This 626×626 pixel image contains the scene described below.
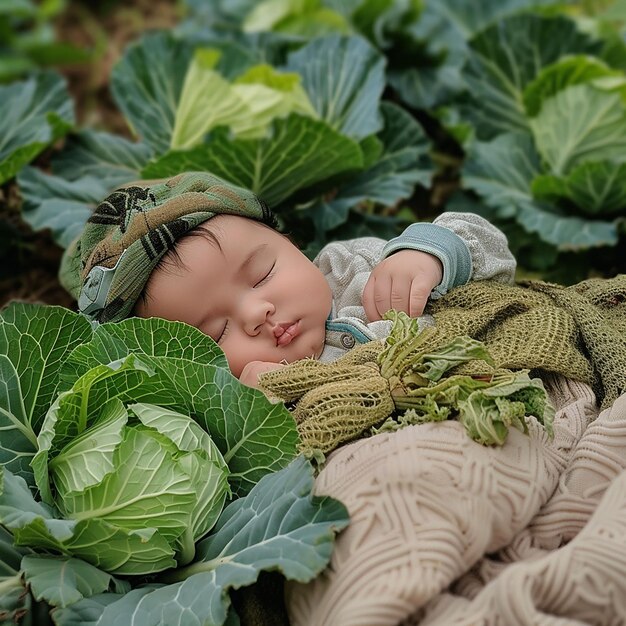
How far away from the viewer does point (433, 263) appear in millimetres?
1625

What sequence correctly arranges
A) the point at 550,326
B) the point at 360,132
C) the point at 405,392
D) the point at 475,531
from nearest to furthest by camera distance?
the point at 475,531, the point at 405,392, the point at 550,326, the point at 360,132

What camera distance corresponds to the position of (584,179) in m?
2.38

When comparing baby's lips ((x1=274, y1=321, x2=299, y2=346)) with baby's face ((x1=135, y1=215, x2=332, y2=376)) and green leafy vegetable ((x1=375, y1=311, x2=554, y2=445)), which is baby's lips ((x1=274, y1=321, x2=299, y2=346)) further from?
green leafy vegetable ((x1=375, y1=311, x2=554, y2=445))

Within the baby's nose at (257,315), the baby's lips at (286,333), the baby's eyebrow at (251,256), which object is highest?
the baby's eyebrow at (251,256)

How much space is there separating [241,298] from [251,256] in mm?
91

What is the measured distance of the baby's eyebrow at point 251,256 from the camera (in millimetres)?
1604

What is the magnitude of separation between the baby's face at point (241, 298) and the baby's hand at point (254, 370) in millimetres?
33

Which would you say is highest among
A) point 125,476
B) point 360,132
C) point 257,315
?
point 360,132

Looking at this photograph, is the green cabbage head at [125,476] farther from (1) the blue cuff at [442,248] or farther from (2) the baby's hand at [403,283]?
(1) the blue cuff at [442,248]

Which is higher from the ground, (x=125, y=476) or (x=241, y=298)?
Answer: (x=241, y=298)

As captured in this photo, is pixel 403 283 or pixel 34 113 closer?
pixel 403 283

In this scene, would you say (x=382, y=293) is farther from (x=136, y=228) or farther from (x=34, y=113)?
(x=34, y=113)

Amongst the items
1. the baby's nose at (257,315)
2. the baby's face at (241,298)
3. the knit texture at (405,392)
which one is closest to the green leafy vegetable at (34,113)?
the baby's face at (241,298)

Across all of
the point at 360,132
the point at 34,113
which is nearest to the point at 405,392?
the point at 360,132
